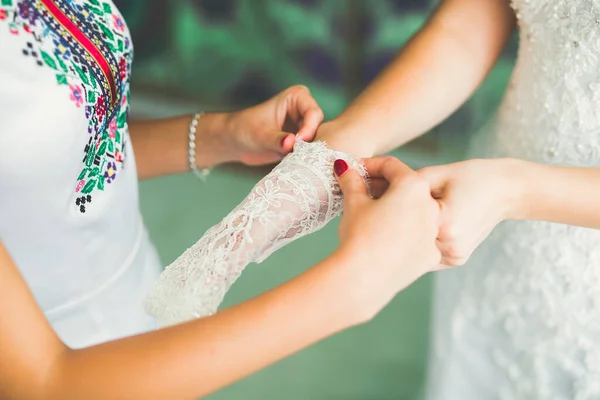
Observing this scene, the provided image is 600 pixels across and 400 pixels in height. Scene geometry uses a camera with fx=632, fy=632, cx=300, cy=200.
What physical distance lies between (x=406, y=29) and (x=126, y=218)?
5.55 ft

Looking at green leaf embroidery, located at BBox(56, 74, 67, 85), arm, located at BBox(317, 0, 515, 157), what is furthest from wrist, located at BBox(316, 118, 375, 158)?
green leaf embroidery, located at BBox(56, 74, 67, 85)

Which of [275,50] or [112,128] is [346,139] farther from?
[275,50]

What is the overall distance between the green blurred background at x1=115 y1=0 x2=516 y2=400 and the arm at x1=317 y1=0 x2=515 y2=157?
2.04 feet

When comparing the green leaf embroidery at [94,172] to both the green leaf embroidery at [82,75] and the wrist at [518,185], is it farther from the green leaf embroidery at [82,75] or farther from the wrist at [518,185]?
the wrist at [518,185]

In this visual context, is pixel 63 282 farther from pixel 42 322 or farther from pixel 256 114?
pixel 256 114

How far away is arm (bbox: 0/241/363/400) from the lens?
56 centimetres

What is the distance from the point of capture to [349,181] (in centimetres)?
69

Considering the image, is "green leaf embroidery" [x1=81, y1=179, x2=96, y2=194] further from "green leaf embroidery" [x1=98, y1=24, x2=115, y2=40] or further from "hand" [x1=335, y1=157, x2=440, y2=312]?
"hand" [x1=335, y1=157, x2=440, y2=312]

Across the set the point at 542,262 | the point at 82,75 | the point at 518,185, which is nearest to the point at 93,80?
the point at 82,75

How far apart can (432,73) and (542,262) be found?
12.1 inches

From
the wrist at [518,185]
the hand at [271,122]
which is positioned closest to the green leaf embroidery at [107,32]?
the hand at [271,122]

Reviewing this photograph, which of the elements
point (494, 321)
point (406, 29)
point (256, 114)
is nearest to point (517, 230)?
point (494, 321)

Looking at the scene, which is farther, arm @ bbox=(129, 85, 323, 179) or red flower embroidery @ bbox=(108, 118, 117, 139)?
arm @ bbox=(129, 85, 323, 179)

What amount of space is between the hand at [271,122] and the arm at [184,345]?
1.10ft
